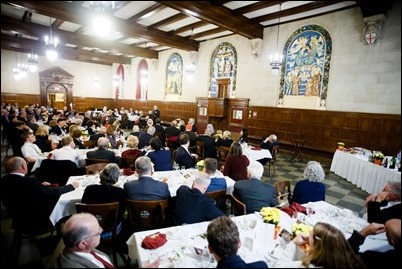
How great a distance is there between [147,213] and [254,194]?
1345mm

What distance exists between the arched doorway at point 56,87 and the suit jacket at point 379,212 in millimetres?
21784

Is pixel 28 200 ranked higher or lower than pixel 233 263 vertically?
lower

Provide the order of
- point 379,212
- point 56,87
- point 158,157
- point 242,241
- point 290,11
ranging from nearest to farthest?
point 242,241, point 379,212, point 158,157, point 290,11, point 56,87

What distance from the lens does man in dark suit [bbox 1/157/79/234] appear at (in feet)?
7.83

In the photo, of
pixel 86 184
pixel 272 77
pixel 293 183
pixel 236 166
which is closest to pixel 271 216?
pixel 236 166

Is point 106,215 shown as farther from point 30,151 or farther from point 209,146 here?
point 209,146

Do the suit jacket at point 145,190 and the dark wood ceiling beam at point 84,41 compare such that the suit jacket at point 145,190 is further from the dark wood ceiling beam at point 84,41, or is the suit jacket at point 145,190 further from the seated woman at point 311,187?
the dark wood ceiling beam at point 84,41

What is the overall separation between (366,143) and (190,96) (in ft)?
31.4

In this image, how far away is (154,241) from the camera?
1922 millimetres

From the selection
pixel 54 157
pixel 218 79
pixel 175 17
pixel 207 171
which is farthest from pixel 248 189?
pixel 218 79

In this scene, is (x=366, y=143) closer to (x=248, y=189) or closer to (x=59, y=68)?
(x=248, y=189)

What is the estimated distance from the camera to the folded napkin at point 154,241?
1.88m

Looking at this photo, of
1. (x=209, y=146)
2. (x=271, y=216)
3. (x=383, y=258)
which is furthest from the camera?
(x=209, y=146)

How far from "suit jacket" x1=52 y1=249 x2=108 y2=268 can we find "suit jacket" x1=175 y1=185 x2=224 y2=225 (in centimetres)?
108
